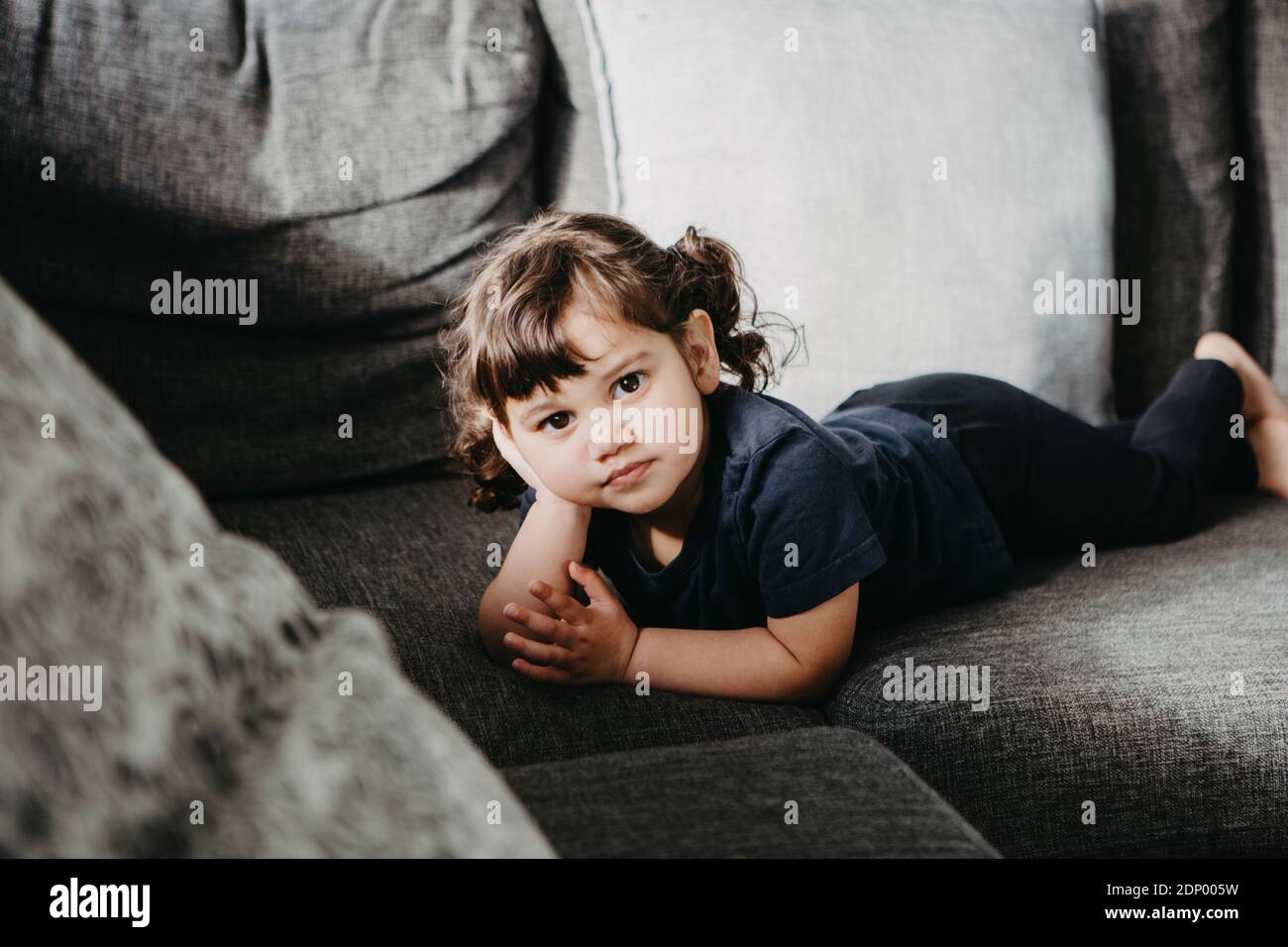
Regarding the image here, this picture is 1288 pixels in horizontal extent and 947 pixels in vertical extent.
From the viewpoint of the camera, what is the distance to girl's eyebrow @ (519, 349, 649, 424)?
0.88 metres

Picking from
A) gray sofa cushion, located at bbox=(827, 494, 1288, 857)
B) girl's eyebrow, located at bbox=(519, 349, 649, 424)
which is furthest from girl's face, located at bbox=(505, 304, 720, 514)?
gray sofa cushion, located at bbox=(827, 494, 1288, 857)

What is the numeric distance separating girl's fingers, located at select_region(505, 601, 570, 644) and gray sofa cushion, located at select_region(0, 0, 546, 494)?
19.8 inches

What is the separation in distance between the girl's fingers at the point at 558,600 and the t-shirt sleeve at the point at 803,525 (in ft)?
0.52

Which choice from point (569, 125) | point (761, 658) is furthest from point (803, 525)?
point (569, 125)

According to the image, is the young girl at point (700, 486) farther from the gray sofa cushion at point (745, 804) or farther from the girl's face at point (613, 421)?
the gray sofa cushion at point (745, 804)

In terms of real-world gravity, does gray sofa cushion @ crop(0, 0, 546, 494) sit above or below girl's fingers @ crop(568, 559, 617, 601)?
above

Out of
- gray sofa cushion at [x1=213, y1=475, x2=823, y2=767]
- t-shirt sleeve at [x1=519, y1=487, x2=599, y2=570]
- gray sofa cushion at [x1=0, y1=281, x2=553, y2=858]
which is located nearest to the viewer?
gray sofa cushion at [x1=0, y1=281, x2=553, y2=858]

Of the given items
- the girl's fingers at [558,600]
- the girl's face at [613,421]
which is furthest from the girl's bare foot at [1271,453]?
the girl's fingers at [558,600]

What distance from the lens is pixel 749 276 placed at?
124cm

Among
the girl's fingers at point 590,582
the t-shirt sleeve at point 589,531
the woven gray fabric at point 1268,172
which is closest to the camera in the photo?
the girl's fingers at point 590,582

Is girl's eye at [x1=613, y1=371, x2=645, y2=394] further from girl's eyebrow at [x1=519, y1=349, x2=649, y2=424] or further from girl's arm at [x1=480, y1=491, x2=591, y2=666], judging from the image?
girl's arm at [x1=480, y1=491, x2=591, y2=666]

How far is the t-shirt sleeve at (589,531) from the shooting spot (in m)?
1.06

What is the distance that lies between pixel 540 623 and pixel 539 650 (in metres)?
0.02

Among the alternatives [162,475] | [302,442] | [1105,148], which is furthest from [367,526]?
[1105,148]
